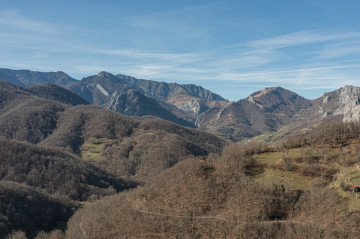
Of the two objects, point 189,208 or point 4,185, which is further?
point 4,185

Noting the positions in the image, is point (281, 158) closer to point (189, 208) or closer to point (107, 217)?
point (189, 208)

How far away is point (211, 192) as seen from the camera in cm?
8681

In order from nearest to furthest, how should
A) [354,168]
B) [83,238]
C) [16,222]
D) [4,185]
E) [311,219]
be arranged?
1. [311,219]
2. [354,168]
3. [83,238]
4. [16,222]
5. [4,185]

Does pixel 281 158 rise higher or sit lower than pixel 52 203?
higher

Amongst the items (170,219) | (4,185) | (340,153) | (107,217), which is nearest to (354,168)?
(340,153)

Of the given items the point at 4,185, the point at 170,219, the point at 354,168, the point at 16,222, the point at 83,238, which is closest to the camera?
the point at 354,168

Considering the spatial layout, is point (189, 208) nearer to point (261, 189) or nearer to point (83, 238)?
point (261, 189)

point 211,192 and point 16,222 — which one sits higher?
point 211,192

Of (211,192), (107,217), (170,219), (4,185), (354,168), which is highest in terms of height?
(354,168)

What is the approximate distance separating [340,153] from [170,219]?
196 feet

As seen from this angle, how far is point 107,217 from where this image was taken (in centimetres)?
9831

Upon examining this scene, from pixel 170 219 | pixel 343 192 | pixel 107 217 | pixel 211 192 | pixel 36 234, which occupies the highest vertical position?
pixel 343 192

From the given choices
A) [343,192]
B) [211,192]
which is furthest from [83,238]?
[343,192]

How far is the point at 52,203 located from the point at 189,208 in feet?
384
